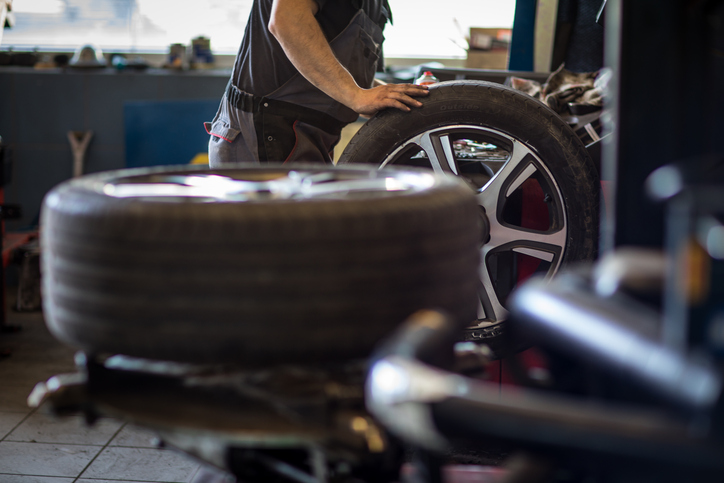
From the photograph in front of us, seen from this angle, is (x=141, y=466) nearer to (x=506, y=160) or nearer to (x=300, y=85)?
(x=300, y=85)

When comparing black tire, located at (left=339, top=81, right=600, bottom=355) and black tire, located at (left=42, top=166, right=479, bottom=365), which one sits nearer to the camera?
black tire, located at (left=42, top=166, right=479, bottom=365)

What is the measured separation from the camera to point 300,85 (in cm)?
180

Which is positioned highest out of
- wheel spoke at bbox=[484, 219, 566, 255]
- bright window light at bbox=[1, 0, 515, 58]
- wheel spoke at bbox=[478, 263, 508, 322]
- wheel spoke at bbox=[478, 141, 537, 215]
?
bright window light at bbox=[1, 0, 515, 58]

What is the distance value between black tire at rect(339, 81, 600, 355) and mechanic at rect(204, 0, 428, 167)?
0.12m

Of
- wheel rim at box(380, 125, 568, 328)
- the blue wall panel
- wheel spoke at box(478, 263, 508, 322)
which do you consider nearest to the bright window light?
the blue wall panel

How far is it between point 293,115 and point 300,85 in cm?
9

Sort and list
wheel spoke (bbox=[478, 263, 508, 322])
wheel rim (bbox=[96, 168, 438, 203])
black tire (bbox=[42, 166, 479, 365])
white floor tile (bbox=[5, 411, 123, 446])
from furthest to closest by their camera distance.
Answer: white floor tile (bbox=[5, 411, 123, 446]) → wheel spoke (bbox=[478, 263, 508, 322]) → wheel rim (bbox=[96, 168, 438, 203]) → black tire (bbox=[42, 166, 479, 365])

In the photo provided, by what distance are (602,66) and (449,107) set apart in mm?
1144

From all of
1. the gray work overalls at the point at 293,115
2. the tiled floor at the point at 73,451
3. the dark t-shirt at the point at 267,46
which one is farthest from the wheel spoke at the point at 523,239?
the tiled floor at the point at 73,451

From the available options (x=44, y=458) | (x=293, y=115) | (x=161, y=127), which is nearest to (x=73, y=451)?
(x=44, y=458)

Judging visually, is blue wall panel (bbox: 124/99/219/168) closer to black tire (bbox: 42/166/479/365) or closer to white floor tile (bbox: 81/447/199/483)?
white floor tile (bbox: 81/447/199/483)

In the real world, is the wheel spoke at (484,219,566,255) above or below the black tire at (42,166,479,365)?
below

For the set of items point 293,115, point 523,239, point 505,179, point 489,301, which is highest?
point 293,115

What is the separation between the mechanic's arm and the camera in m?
1.60
